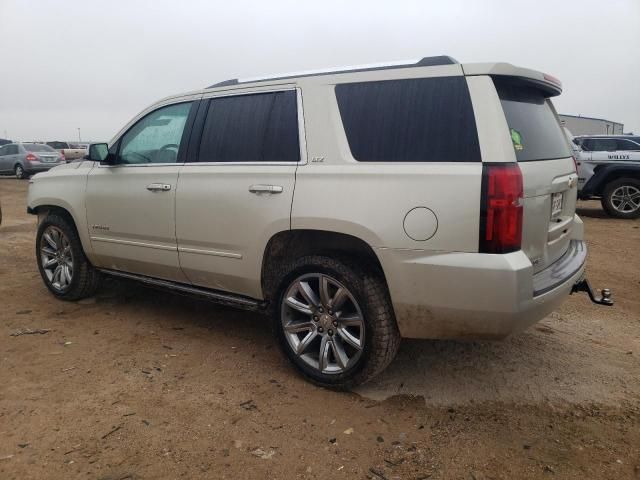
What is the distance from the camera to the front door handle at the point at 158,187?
3.92m

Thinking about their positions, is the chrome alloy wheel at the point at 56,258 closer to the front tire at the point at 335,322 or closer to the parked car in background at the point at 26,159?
the front tire at the point at 335,322

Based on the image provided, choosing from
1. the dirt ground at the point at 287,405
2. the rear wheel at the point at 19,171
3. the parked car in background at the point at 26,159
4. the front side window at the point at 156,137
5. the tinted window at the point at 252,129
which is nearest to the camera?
the dirt ground at the point at 287,405

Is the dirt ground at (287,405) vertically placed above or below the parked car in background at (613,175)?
below

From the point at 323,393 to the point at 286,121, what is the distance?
1.74 metres

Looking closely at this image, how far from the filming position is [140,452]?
2596 mm

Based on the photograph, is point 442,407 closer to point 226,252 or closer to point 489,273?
point 489,273

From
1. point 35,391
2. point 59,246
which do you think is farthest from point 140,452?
point 59,246

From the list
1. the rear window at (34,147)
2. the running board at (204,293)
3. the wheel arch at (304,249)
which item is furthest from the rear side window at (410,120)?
the rear window at (34,147)

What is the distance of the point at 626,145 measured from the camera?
1116 centimetres

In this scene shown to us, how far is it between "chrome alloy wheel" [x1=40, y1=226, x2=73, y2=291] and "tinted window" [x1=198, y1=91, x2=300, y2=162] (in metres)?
1.96

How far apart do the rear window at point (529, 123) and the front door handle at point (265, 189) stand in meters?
1.39

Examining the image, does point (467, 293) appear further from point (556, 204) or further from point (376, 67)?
point (376, 67)

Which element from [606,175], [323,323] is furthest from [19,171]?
[323,323]

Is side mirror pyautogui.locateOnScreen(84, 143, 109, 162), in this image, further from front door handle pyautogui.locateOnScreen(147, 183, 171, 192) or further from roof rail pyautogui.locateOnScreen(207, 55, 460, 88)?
roof rail pyautogui.locateOnScreen(207, 55, 460, 88)
